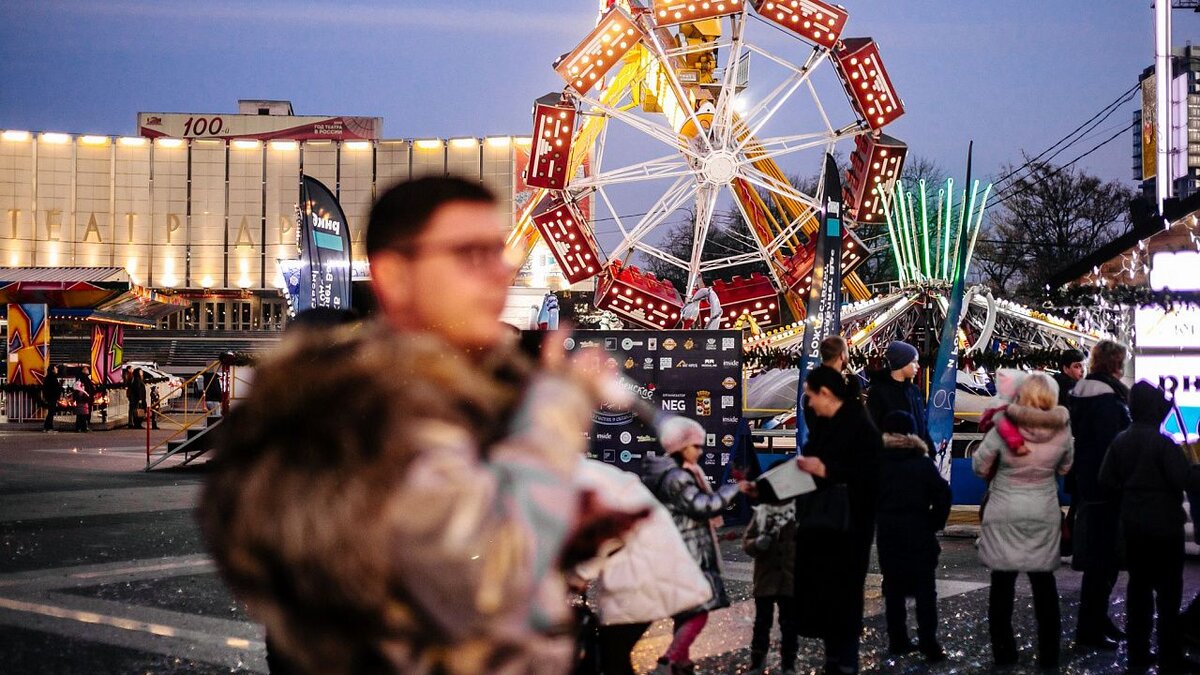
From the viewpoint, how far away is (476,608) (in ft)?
4.49

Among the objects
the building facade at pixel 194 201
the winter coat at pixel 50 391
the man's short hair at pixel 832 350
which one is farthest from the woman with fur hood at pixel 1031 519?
the building facade at pixel 194 201

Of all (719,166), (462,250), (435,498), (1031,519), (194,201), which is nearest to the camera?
(435,498)

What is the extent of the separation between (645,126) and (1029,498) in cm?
1356

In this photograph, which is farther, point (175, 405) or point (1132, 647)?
point (175, 405)

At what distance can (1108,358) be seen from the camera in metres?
7.62

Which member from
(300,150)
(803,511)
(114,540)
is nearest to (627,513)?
(803,511)

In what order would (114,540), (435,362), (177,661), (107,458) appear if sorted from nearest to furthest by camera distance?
(435,362) < (177,661) < (114,540) < (107,458)

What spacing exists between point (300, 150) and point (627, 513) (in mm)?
71195

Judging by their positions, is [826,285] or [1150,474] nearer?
[1150,474]

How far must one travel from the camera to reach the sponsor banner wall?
1260 cm

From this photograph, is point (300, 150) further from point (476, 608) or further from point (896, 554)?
point (476, 608)

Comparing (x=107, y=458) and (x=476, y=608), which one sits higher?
(x=476, y=608)

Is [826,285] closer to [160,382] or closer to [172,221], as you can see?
[160,382]

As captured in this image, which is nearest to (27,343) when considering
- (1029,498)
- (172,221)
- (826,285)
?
(826,285)
